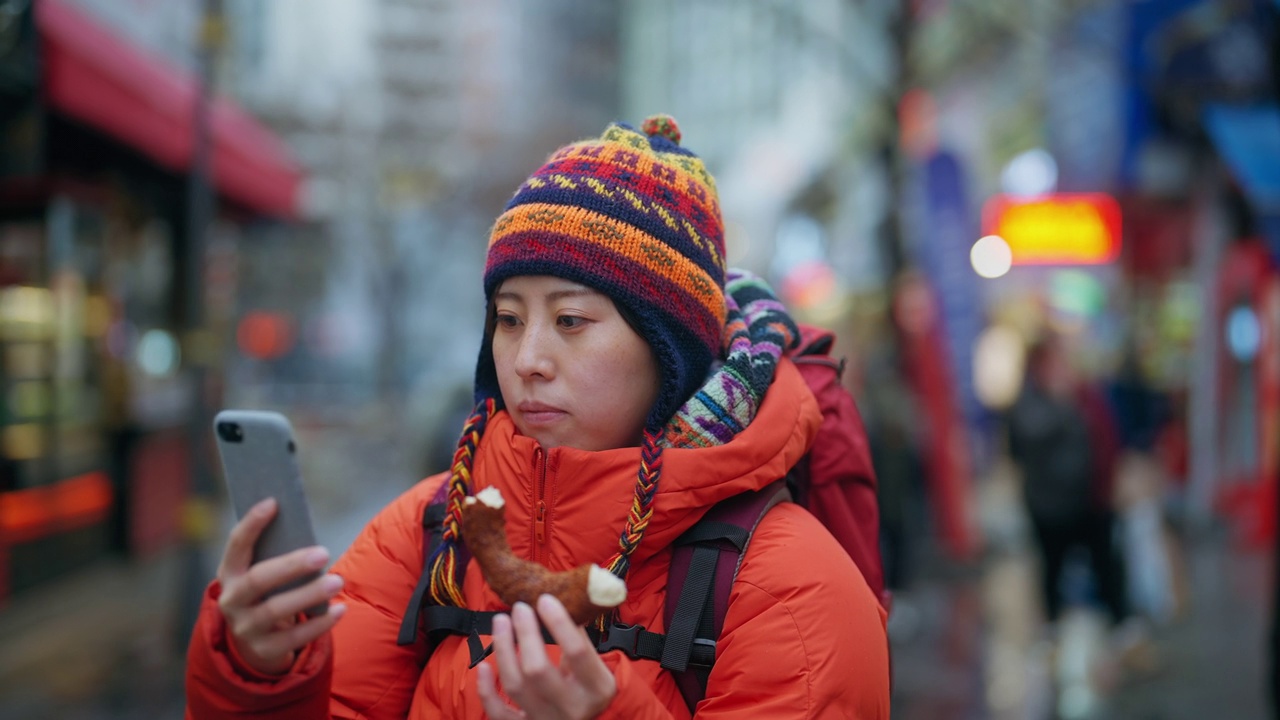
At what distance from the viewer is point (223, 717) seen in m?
1.63

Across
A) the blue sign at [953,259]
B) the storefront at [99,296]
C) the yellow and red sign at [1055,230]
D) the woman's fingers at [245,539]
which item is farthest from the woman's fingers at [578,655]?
the yellow and red sign at [1055,230]

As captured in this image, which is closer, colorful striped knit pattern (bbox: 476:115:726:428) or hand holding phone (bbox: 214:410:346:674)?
hand holding phone (bbox: 214:410:346:674)

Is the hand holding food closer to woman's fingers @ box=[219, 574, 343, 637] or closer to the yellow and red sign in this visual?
woman's fingers @ box=[219, 574, 343, 637]

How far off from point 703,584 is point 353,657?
67cm

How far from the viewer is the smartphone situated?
1.59 meters

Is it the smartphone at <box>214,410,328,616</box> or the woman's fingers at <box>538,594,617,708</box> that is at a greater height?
the smartphone at <box>214,410,328,616</box>

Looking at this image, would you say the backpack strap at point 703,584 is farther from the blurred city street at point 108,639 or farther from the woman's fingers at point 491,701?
the blurred city street at point 108,639

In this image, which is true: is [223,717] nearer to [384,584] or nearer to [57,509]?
[384,584]

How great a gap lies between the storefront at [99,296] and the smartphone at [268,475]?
524 cm

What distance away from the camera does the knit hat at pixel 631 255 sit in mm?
1723

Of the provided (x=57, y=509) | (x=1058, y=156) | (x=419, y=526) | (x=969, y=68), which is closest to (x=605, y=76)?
(x=969, y=68)

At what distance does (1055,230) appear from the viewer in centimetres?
1092

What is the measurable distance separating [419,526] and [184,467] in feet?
33.7

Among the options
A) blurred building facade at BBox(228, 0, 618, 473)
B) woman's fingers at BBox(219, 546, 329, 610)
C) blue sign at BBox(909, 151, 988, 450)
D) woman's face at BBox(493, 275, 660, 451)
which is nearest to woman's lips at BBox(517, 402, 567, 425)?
woman's face at BBox(493, 275, 660, 451)
